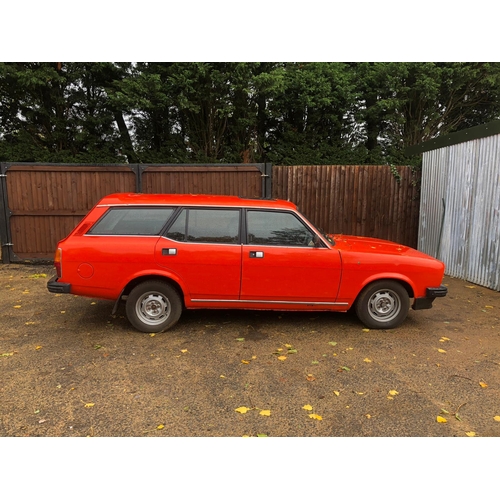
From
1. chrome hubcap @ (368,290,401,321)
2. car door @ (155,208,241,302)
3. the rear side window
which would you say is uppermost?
the rear side window

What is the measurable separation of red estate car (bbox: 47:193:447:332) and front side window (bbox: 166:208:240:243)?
0.04ft

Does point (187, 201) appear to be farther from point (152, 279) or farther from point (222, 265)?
point (152, 279)

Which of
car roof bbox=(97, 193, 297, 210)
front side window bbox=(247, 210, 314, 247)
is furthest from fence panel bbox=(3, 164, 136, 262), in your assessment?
front side window bbox=(247, 210, 314, 247)

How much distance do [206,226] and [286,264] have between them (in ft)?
3.71

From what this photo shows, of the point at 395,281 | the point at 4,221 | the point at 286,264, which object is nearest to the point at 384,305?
the point at 395,281

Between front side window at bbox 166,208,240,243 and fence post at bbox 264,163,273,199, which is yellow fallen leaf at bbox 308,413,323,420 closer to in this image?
front side window at bbox 166,208,240,243

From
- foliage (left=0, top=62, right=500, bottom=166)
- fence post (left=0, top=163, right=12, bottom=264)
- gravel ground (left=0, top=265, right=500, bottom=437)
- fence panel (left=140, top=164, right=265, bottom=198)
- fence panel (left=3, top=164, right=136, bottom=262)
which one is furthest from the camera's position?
foliage (left=0, top=62, right=500, bottom=166)

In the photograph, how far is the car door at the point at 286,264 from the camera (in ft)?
14.4

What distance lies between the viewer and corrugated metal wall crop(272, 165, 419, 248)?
8.62m

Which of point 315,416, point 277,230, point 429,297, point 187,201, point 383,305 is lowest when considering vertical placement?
point 315,416

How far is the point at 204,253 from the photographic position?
4.39 metres

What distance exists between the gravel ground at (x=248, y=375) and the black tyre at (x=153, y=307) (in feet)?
0.51

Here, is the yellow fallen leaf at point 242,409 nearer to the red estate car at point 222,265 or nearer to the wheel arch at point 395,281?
the red estate car at point 222,265

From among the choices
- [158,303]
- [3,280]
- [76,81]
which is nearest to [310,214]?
[158,303]
